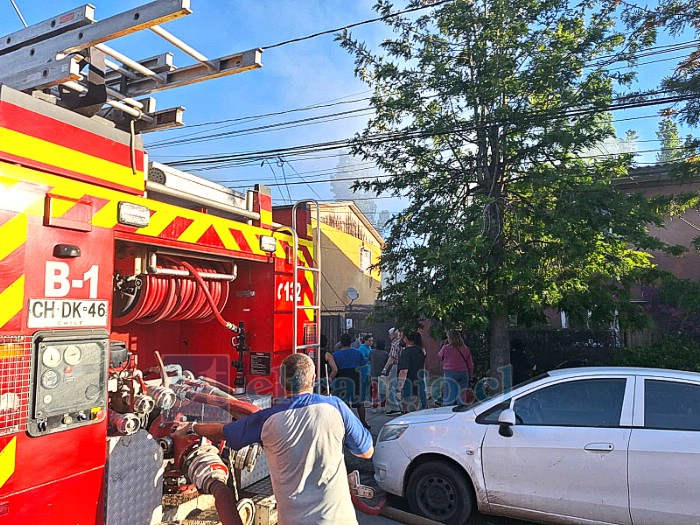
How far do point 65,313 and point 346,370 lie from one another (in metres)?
6.50

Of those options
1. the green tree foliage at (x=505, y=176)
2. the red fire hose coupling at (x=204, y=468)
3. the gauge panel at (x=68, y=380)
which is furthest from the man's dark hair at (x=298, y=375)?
the green tree foliage at (x=505, y=176)

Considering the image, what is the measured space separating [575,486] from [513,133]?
5.62 meters

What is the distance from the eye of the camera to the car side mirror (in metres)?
4.93

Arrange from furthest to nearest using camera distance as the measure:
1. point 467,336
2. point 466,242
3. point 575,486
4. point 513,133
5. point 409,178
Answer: point 467,336
point 409,178
point 513,133
point 466,242
point 575,486

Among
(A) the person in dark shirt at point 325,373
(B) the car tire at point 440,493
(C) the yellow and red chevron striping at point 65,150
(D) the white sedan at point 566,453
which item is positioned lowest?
(B) the car tire at point 440,493

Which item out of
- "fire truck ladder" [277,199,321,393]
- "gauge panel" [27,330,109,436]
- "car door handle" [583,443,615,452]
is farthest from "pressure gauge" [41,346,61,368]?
"car door handle" [583,443,615,452]

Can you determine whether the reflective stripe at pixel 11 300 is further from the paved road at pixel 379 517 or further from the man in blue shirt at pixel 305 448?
the paved road at pixel 379 517

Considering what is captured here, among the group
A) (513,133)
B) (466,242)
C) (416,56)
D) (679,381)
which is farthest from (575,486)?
(416,56)

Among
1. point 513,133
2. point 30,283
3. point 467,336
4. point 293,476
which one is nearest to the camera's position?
point 30,283

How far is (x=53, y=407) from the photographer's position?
2666 mm

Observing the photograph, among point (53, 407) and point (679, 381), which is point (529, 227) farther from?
point (53, 407)

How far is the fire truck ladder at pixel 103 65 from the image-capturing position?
10.3ft

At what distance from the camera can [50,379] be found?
2.67 meters

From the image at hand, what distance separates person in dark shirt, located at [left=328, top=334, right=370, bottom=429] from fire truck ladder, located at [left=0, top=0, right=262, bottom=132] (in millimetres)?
5540
